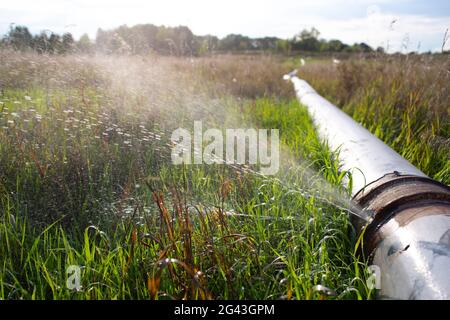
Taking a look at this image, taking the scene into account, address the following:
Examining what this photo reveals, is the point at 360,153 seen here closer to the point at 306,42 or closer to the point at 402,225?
the point at 402,225

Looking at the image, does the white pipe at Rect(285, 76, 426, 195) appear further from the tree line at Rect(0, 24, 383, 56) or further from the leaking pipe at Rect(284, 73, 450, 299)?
the tree line at Rect(0, 24, 383, 56)

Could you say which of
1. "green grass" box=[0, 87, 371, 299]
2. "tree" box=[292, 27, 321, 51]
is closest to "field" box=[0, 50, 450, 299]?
"green grass" box=[0, 87, 371, 299]

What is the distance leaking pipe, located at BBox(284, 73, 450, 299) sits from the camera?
112 cm

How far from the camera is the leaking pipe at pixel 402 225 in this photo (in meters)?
1.12

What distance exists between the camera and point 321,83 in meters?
8.55

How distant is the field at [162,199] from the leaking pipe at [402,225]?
0.10m

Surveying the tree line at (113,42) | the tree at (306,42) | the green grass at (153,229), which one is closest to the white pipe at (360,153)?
the green grass at (153,229)

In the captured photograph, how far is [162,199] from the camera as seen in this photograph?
145 centimetres

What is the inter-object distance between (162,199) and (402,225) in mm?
918

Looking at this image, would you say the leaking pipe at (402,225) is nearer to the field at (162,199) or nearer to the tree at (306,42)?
the field at (162,199)

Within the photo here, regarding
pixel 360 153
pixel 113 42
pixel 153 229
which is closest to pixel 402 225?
pixel 360 153

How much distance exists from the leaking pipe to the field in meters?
0.10

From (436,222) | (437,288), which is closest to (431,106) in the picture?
(436,222)
